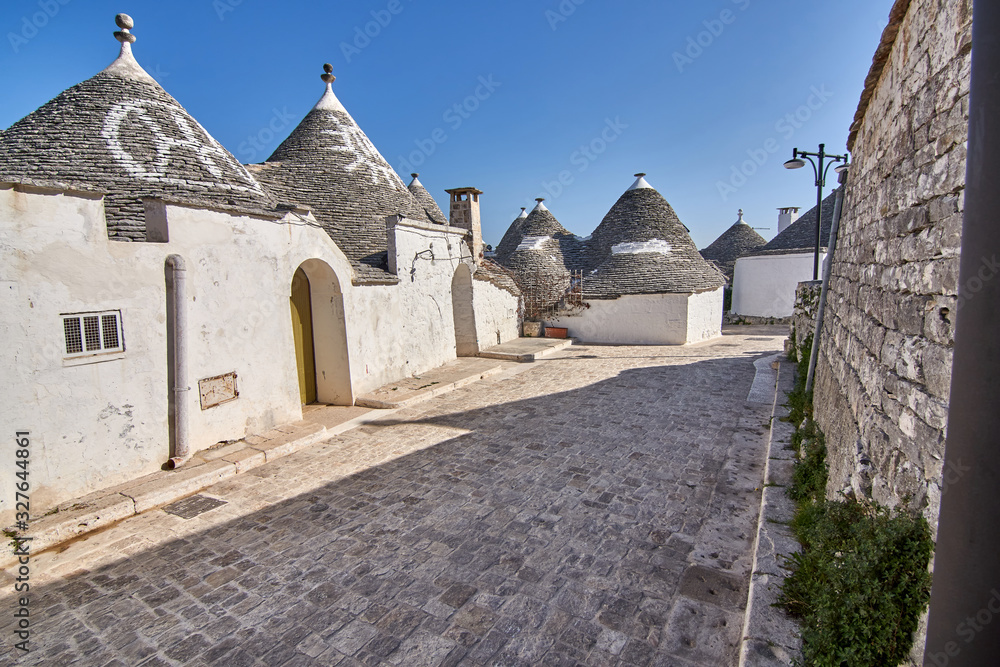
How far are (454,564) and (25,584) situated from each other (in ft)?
11.8

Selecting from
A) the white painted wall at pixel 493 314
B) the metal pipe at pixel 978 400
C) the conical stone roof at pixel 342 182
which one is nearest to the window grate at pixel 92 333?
the conical stone roof at pixel 342 182

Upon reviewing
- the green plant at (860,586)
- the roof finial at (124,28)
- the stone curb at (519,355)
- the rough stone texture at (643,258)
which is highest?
the roof finial at (124,28)

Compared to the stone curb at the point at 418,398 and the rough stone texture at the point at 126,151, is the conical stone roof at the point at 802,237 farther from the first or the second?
the rough stone texture at the point at 126,151

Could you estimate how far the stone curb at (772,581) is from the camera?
2588 mm

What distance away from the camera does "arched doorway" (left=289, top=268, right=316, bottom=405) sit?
8.81 meters

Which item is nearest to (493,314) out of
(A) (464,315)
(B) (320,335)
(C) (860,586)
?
(A) (464,315)

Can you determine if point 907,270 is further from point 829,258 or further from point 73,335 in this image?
point 73,335

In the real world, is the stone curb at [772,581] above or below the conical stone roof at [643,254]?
below

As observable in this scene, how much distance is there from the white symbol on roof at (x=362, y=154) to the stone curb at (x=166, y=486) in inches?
283

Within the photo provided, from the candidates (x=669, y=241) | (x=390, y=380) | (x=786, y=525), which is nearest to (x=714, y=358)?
(x=669, y=241)

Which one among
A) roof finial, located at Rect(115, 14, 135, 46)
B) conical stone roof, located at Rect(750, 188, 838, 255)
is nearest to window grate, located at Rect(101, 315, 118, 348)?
roof finial, located at Rect(115, 14, 135, 46)

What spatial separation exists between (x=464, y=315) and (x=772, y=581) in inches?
455

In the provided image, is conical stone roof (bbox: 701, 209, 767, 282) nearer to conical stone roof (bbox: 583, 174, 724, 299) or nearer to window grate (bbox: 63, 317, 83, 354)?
conical stone roof (bbox: 583, 174, 724, 299)

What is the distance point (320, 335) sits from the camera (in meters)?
9.07
